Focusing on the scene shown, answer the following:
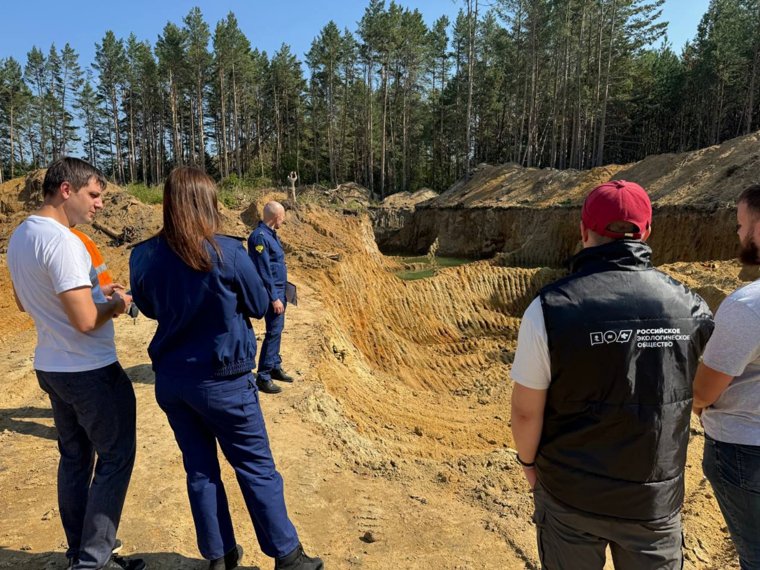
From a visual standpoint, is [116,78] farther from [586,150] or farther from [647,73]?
[647,73]

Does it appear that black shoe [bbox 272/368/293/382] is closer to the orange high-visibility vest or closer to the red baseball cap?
the orange high-visibility vest

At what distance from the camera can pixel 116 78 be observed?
151 feet

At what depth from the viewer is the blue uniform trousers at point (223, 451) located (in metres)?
2.22

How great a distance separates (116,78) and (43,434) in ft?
172

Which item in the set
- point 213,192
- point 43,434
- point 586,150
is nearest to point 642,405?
point 213,192

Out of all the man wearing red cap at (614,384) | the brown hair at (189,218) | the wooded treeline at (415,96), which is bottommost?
the man wearing red cap at (614,384)

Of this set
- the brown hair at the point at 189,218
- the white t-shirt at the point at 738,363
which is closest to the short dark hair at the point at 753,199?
the white t-shirt at the point at 738,363

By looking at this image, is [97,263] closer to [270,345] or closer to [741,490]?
[270,345]

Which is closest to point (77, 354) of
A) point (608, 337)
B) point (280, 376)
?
point (608, 337)

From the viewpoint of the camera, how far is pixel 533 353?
63.2 inches

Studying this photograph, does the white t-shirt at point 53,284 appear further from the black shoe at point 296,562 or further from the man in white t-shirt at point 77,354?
the black shoe at point 296,562

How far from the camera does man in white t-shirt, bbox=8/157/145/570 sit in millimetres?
2205

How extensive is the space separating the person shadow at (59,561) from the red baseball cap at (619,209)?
262 cm

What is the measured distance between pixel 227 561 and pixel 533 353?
2.11 metres
